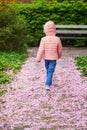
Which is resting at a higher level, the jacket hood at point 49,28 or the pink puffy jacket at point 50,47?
the jacket hood at point 49,28

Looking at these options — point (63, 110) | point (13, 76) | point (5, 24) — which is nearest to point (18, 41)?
point (5, 24)

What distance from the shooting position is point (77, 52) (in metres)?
16.6

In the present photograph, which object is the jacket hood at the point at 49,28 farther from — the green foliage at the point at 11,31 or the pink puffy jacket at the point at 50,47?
the green foliage at the point at 11,31

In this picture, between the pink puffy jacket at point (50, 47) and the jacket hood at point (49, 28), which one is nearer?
the jacket hood at point (49, 28)

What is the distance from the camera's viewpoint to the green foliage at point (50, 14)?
61.1 ft

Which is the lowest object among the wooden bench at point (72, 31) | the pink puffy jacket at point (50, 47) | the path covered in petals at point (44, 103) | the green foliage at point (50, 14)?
the wooden bench at point (72, 31)

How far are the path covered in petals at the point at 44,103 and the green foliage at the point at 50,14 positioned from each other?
7.41 meters

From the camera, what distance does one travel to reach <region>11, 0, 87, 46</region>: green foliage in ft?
61.1

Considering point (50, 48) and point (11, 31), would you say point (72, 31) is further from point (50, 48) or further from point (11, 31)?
point (50, 48)

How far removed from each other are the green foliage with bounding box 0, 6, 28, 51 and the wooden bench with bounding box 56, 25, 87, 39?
271 centimetres

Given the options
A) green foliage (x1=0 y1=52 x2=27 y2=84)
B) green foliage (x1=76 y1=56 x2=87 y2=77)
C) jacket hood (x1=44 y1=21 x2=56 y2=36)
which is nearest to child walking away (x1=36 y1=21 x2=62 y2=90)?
jacket hood (x1=44 y1=21 x2=56 y2=36)

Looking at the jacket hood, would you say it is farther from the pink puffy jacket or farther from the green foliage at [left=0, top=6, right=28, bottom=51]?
the green foliage at [left=0, top=6, right=28, bottom=51]

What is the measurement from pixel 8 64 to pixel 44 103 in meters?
4.54

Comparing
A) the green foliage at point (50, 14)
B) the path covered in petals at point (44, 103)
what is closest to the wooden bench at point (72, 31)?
the green foliage at point (50, 14)
